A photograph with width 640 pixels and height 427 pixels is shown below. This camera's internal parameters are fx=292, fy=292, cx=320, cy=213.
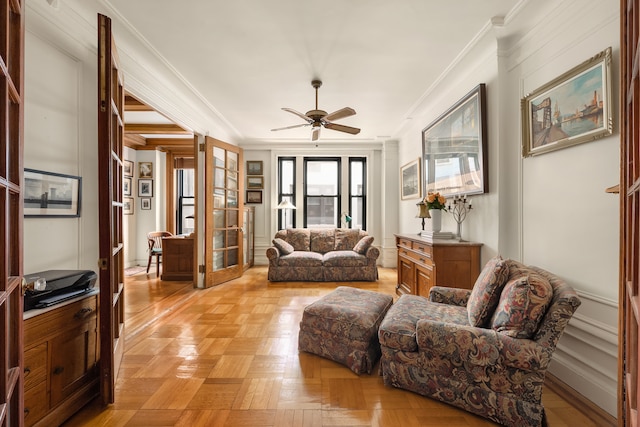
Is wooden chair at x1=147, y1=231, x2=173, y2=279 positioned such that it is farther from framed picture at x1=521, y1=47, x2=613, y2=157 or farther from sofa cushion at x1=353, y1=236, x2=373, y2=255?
framed picture at x1=521, y1=47, x2=613, y2=157

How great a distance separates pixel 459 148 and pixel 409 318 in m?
2.09

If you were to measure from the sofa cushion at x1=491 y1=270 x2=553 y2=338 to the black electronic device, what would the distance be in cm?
245

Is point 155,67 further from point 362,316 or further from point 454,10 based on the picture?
point 362,316

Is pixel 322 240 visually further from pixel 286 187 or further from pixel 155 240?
pixel 155 240

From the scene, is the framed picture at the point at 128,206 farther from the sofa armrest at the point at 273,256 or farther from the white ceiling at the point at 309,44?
the white ceiling at the point at 309,44

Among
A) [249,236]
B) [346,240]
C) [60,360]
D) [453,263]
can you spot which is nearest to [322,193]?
[346,240]

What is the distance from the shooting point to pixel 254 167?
6559mm

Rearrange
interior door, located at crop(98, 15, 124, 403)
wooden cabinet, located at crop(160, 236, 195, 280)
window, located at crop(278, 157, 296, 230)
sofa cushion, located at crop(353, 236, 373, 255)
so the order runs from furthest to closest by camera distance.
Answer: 1. window, located at crop(278, 157, 296, 230)
2. sofa cushion, located at crop(353, 236, 373, 255)
3. wooden cabinet, located at crop(160, 236, 195, 280)
4. interior door, located at crop(98, 15, 124, 403)

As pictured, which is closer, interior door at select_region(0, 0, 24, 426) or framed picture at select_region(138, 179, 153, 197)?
interior door at select_region(0, 0, 24, 426)

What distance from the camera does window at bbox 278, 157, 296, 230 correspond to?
22.0 feet

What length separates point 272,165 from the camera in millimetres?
6504

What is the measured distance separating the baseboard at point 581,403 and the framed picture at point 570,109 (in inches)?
64.1

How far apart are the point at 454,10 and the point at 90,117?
9.63ft

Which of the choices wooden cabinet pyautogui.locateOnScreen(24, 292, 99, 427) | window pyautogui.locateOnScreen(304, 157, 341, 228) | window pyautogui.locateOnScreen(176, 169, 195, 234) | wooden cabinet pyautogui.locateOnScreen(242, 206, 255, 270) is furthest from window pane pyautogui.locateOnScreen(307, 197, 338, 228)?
wooden cabinet pyautogui.locateOnScreen(24, 292, 99, 427)
